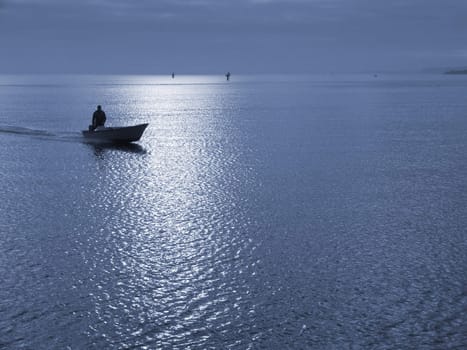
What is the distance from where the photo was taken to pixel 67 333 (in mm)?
14406

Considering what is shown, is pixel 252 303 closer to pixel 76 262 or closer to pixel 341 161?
pixel 76 262

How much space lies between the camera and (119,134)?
163ft

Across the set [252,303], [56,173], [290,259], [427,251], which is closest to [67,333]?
[252,303]

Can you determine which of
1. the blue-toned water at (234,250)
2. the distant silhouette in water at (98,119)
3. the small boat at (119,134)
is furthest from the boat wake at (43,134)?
the blue-toned water at (234,250)

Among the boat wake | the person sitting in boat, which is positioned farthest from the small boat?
the boat wake

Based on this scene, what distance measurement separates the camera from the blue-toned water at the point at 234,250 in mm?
14746

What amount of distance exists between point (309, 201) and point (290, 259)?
8.74m

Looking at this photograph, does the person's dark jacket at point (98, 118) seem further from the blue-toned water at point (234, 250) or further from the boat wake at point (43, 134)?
the blue-toned water at point (234, 250)

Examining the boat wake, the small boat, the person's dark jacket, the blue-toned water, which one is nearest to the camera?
the blue-toned water

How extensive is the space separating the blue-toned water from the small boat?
4731mm

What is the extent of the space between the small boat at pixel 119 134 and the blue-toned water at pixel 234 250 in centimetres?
473

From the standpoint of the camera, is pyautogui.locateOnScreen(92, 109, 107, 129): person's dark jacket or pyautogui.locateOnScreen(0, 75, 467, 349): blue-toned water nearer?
pyautogui.locateOnScreen(0, 75, 467, 349): blue-toned water

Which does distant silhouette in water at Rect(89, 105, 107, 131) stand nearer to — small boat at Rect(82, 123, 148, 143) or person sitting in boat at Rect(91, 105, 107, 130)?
person sitting in boat at Rect(91, 105, 107, 130)

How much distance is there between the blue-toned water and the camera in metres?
14.7
